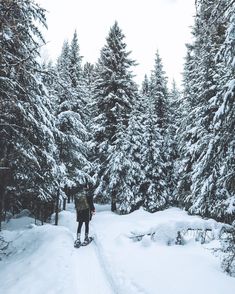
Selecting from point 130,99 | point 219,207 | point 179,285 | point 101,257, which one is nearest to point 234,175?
point 219,207

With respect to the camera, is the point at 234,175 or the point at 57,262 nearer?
the point at 234,175

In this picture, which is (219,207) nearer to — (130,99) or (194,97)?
(194,97)

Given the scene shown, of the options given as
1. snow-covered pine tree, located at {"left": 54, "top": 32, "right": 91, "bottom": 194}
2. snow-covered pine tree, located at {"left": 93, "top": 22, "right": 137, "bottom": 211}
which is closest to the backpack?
snow-covered pine tree, located at {"left": 54, "top": 32, "right": 91, "bottom": 194}

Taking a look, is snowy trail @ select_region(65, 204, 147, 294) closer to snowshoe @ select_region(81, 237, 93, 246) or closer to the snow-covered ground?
the snow-covered ground

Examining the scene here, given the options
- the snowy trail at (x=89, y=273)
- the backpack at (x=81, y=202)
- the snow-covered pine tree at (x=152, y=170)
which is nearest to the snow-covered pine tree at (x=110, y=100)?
the snow-covered pine tree at (x=152, y=170)

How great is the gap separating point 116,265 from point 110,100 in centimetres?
2123

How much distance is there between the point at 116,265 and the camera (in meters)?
8.02

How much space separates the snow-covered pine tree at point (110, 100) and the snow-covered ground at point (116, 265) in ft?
49.4

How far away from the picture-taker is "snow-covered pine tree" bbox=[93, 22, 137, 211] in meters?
27.1

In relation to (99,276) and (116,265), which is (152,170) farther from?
(99,276)

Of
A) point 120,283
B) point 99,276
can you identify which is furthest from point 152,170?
point 120,283

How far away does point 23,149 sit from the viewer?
33.8 ft

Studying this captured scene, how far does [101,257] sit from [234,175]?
4.43 metres

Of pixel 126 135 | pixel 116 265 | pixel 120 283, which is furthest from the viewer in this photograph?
pixel 126 135
